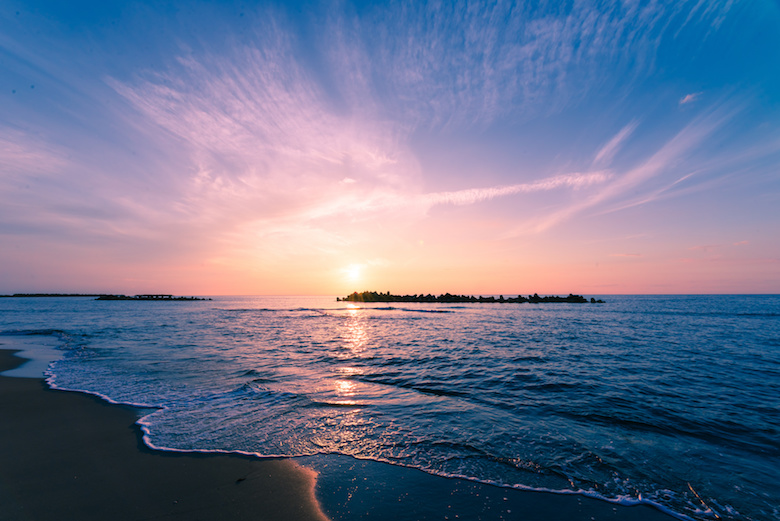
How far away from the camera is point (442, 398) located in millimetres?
10039

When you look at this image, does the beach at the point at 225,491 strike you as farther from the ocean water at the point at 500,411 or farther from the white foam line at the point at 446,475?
the ocean water at the point at 500,411

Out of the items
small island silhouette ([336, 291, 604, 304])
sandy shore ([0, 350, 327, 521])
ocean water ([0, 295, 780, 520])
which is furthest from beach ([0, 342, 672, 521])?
small island silhouette ([336, 291, 604, 304])

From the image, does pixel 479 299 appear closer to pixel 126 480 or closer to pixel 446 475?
pixel 446 475

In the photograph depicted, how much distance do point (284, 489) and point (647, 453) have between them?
7482 mm

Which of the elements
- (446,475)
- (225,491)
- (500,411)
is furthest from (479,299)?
(225,491)

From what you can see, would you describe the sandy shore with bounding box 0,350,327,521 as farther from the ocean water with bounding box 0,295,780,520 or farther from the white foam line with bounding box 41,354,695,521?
the ocean water with bounding box 0,295,780,520

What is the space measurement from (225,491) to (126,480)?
6.28 feet

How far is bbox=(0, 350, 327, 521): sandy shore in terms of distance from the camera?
447 centimetres

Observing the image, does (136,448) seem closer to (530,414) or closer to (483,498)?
(483,498)

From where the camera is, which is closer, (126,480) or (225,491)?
(225,491)

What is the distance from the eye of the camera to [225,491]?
4957 mm

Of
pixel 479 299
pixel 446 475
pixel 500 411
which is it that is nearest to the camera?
pixel 446 475

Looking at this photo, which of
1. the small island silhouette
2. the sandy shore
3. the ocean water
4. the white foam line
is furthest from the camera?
the small island silhouette

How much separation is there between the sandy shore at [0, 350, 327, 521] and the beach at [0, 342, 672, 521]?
0.02 metres
